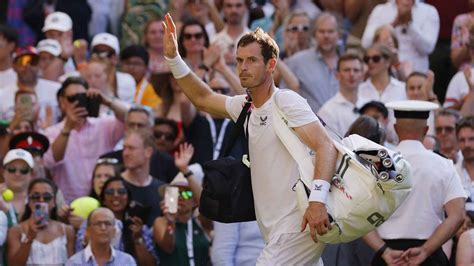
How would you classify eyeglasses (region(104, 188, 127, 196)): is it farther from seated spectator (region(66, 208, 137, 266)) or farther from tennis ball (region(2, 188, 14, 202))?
tennis ball (region(2, 188, 14, 202))

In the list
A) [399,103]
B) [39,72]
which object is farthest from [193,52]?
[399,103]

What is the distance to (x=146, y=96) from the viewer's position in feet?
52.9

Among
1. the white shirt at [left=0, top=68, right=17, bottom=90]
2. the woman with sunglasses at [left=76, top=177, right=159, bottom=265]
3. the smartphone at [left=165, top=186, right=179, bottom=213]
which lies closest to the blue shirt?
the woman with sunglasses at [left=76, top=177, right=159, bottom=265]

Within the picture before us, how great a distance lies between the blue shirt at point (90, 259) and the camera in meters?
12.1

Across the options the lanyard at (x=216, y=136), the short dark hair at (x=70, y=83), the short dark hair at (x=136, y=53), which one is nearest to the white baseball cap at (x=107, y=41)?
the short dark hair at (x=136, y=53)

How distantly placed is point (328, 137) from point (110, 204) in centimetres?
415

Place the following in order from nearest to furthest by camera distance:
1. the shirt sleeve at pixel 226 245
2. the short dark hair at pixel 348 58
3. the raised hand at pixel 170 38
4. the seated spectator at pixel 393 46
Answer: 1. the raised hand at pixel 170 38
2. the shirt sleeve at pixel 226 245
3. the short dark hair at pixel 348 58
4. the seated spectator at pixel 393 46

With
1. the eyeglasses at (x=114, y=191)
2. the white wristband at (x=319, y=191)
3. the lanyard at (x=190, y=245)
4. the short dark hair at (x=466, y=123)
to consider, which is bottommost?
the lanyard at (x=190, y=245)

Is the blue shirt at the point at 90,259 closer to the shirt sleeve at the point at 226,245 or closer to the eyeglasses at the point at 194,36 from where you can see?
the shirt sleeve at the point at 226,245

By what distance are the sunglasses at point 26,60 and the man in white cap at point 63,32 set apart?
3.54 feet

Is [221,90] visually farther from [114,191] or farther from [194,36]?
[114,191]

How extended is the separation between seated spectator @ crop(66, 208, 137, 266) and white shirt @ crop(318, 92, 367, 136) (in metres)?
2.85

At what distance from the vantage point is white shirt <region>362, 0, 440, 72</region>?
16.1m

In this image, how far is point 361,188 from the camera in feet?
29.5
